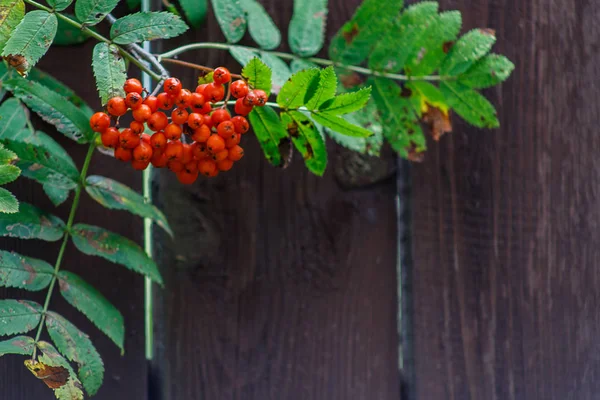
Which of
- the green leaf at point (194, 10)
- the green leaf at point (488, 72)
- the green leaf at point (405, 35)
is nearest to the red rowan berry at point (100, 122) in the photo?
the green leaf at point (194, 10)

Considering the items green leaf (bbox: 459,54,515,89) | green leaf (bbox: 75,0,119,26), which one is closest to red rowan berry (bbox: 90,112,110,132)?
green leaf (bbox: 75,0,119,26)

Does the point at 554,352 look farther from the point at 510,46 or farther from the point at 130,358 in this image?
the point at 130,358

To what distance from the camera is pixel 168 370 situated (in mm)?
919

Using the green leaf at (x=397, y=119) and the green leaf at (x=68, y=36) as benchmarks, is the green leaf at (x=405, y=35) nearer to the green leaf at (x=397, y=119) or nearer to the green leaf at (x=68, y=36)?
the green leaf at (x=397, y=119)

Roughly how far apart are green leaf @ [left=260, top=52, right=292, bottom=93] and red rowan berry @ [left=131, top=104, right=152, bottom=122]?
24 cm

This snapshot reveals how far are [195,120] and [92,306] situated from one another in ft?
0.94

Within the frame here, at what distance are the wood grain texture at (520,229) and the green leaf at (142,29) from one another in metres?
0.51

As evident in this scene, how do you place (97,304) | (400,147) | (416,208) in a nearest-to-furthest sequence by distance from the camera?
(97,304), (400,147), (416,208)

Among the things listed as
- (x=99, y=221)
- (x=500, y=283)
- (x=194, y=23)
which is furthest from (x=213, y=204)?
(x=500, y=283)

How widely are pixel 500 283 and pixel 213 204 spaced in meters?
0.51

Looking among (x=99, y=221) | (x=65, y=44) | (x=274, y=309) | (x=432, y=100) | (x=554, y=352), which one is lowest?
(x=554, y=352)

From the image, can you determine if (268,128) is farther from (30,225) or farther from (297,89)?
(30,225)

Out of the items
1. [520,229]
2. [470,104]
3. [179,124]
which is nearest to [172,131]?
[179,124]

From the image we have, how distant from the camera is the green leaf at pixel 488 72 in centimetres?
85
